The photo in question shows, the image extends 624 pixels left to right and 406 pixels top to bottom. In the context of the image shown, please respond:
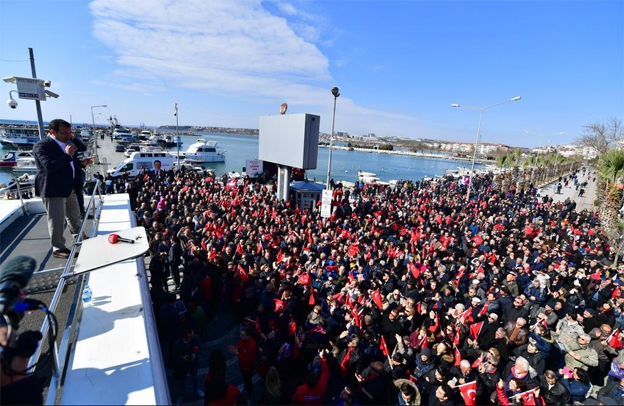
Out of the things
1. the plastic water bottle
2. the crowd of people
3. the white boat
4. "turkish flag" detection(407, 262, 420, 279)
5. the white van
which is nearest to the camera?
the plastic water bottle

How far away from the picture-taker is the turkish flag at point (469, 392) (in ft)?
15.4

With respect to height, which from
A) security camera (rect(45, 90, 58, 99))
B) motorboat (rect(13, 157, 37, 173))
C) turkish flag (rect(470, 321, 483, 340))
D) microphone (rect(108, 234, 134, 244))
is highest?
security camera (rect(45, 90, 58, 99))

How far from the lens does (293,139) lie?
17.0 metres

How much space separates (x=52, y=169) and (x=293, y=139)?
43.6 ft

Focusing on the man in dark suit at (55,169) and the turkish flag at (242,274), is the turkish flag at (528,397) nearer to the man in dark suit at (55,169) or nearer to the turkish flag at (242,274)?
the turkish flag at (242,274)

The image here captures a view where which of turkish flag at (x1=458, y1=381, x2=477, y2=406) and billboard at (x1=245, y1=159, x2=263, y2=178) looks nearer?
turkish flag at (x1=458, y1=381, x2=477, y2=406)

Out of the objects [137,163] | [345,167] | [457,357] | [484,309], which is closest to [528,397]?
[457,357]

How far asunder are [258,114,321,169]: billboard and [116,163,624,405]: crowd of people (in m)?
3.88

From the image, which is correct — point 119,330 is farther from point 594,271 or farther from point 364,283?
point 594,271

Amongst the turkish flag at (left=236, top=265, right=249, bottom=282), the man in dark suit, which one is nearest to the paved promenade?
the turkish flag at (left=236, top=265, right=249, bottom=282)

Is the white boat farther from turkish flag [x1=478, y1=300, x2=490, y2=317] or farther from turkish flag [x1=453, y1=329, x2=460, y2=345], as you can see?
turkish flag [x1=453, y1=329, x2=460, y2=345]

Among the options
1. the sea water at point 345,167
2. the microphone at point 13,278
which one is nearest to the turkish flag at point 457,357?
the microphone at point 13,278

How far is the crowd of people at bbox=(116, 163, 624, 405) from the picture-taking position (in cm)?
491

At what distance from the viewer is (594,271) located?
1101 cm
